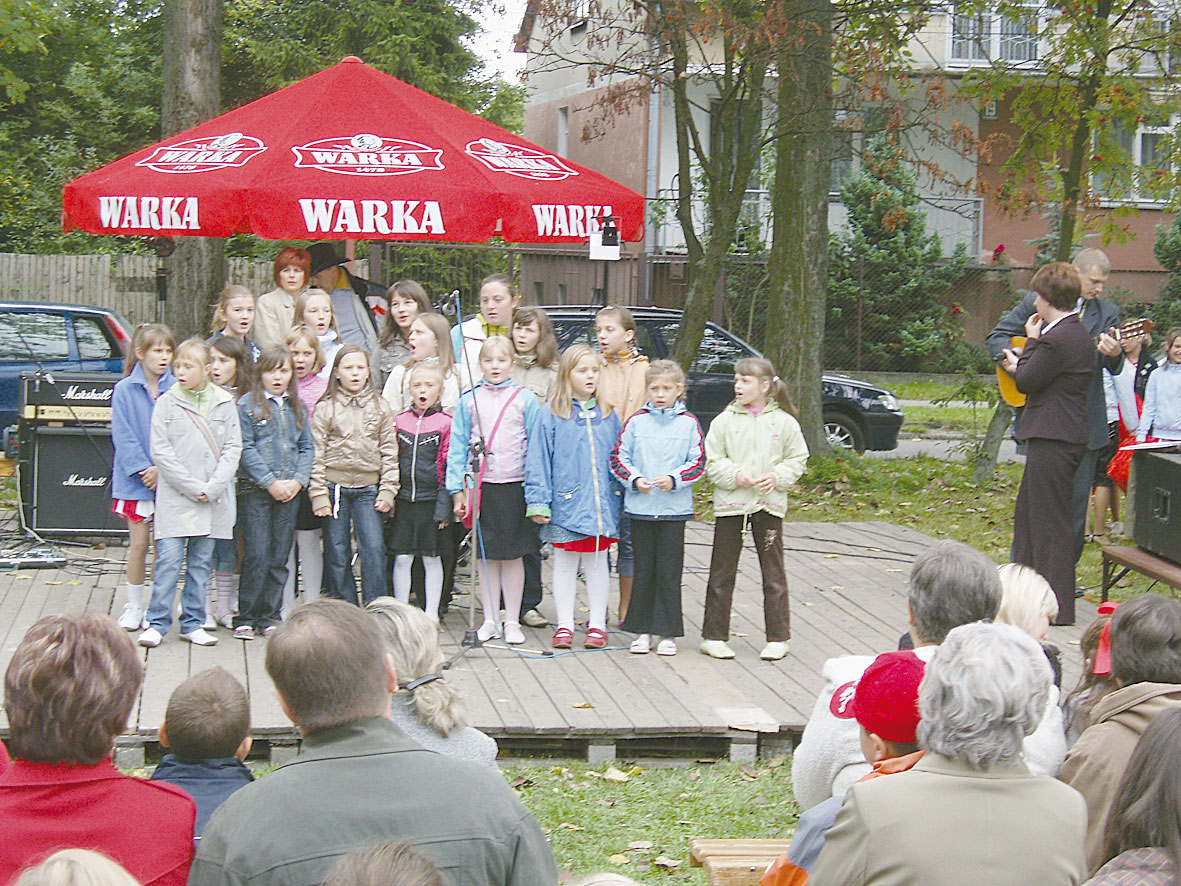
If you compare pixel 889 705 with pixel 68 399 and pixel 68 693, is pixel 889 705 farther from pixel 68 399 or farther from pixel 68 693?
pixel 68 399

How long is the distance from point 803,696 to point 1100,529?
542 centimetres

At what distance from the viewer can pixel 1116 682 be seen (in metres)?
3.63

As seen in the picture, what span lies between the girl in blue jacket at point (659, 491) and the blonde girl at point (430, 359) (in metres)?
1.08

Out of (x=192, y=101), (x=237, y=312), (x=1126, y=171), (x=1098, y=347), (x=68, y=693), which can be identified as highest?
(x=192, y=101)

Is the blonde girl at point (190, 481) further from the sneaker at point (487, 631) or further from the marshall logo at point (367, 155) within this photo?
the marshall logo at point (367, 155)

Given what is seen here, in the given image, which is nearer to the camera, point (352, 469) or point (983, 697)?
point (983, 697)

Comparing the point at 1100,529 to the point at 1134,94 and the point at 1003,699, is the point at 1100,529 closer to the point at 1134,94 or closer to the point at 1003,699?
the point at 1134,94

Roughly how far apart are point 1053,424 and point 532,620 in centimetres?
315

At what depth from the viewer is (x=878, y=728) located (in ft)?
9.98

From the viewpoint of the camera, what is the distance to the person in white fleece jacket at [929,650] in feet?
11.7

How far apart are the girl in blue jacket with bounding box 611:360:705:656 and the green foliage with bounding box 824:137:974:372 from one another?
17.1 metres

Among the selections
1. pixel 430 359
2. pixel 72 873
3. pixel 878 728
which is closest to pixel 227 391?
pixel 430 359

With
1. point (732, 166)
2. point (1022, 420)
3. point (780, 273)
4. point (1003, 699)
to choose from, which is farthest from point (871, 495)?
point (1003, 699)

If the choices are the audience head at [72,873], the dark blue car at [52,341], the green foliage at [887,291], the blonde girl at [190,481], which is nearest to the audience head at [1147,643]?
the audience head at [72,873]
